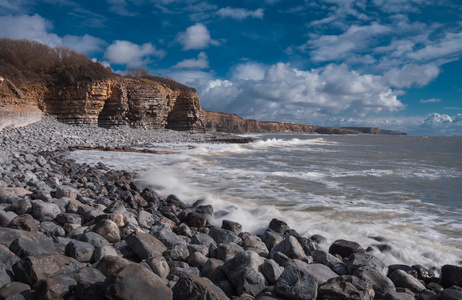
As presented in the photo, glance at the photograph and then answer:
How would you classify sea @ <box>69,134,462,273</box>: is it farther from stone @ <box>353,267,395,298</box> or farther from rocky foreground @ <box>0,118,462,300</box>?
stone @ <box>353,267,395,298</box>

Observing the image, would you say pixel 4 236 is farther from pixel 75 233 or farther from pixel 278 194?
pixel 278 194

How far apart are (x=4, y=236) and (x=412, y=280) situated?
13.3 feet

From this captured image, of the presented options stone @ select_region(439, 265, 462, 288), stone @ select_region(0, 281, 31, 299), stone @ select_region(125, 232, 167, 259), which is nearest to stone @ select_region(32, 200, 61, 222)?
stone @ select_region(125, 232, 167, 259)

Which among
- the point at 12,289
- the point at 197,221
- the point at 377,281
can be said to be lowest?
the point at 197,221

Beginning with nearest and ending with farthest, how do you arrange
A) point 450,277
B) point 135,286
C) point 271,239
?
point 135,286 → point 450,277 → point 271,239

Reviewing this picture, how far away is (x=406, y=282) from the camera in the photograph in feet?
10.4

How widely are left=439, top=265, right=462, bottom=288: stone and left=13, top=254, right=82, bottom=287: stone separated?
3.84 m

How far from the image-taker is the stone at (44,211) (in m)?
3.69

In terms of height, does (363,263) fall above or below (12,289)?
below

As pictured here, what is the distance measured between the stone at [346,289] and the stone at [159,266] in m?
1.33

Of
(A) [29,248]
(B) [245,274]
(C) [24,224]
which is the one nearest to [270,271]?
(B) [245,274]

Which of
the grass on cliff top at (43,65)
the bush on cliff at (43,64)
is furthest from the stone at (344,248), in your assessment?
the bush on cliff at (43,64)

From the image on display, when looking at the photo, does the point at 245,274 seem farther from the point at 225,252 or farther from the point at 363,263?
the point at 363,263

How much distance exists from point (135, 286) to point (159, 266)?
0.62 m
